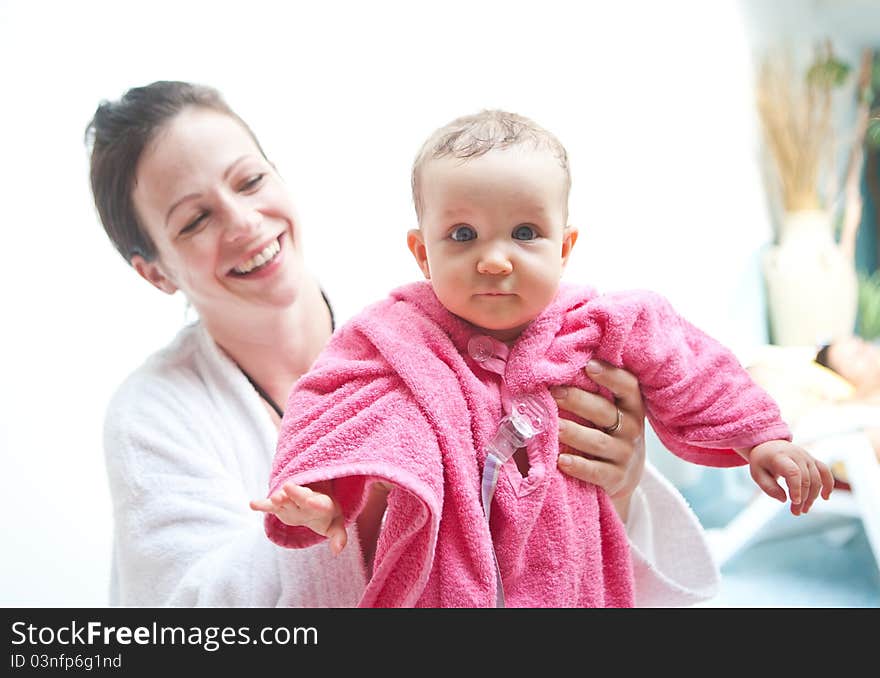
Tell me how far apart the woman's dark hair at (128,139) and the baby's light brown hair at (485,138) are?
10.6 inches

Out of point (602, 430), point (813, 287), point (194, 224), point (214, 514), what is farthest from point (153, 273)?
point (813, 287)

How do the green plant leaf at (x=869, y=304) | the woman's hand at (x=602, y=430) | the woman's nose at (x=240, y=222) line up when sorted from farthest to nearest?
the green plant leaf at (x=869, y=304) → the woman's nose at (x=240, y=222) → the woman's hand at (x=602, y=430)

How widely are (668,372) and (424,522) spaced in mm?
242

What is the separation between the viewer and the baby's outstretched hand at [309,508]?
534 millimetres

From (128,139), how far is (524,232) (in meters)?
0.40

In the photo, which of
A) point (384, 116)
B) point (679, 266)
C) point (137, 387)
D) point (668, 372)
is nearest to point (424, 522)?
point (668, 372)

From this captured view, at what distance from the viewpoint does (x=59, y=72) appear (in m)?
0.79

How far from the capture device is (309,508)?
0.54 metres

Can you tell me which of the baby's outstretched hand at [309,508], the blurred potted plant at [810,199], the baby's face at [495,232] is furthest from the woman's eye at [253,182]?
the blurred potted plant at [810,199]

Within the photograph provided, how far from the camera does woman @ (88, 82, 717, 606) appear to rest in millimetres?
707

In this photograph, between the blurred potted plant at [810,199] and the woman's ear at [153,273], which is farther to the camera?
the blurred potted plant at [810,199]

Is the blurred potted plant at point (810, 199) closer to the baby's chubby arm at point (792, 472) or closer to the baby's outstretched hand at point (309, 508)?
the baby's chubby arm at point (792, 472)
